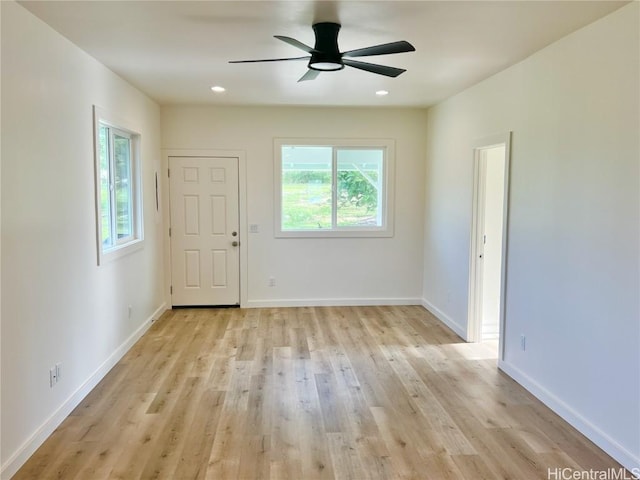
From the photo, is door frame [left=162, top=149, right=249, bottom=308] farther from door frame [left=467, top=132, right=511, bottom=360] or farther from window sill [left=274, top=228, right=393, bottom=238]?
door frame [left=467, top=132, right=511, bottom=360]

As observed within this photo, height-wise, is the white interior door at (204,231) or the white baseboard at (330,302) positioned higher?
the white interior door at (204,231)

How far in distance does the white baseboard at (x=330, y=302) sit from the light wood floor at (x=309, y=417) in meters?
1.24

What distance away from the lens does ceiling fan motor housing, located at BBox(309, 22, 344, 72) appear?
2768 mm

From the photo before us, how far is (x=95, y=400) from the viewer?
3311 millimetres

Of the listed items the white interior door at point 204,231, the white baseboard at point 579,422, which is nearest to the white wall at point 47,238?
the white interior door at point 204,231

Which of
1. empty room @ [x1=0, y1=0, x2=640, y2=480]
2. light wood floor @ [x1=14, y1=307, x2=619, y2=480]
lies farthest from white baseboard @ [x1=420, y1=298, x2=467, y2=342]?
light wood floor @ [x1=14, y1=307, x2=619, y2=480]

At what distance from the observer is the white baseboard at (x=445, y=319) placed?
15.8ft

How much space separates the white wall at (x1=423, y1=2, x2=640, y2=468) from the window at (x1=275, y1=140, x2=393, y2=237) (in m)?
1.97

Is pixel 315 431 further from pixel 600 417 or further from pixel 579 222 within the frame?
pixel 579 222

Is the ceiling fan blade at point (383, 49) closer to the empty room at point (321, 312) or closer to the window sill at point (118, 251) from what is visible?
the empty room at point (321, 312)

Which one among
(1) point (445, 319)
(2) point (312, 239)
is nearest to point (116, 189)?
(2) point (312, 239)

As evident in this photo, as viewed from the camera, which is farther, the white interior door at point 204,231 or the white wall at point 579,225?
the white interior door at point 204,231

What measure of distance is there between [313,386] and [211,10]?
2.66 metres

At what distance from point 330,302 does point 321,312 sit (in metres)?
0.35
